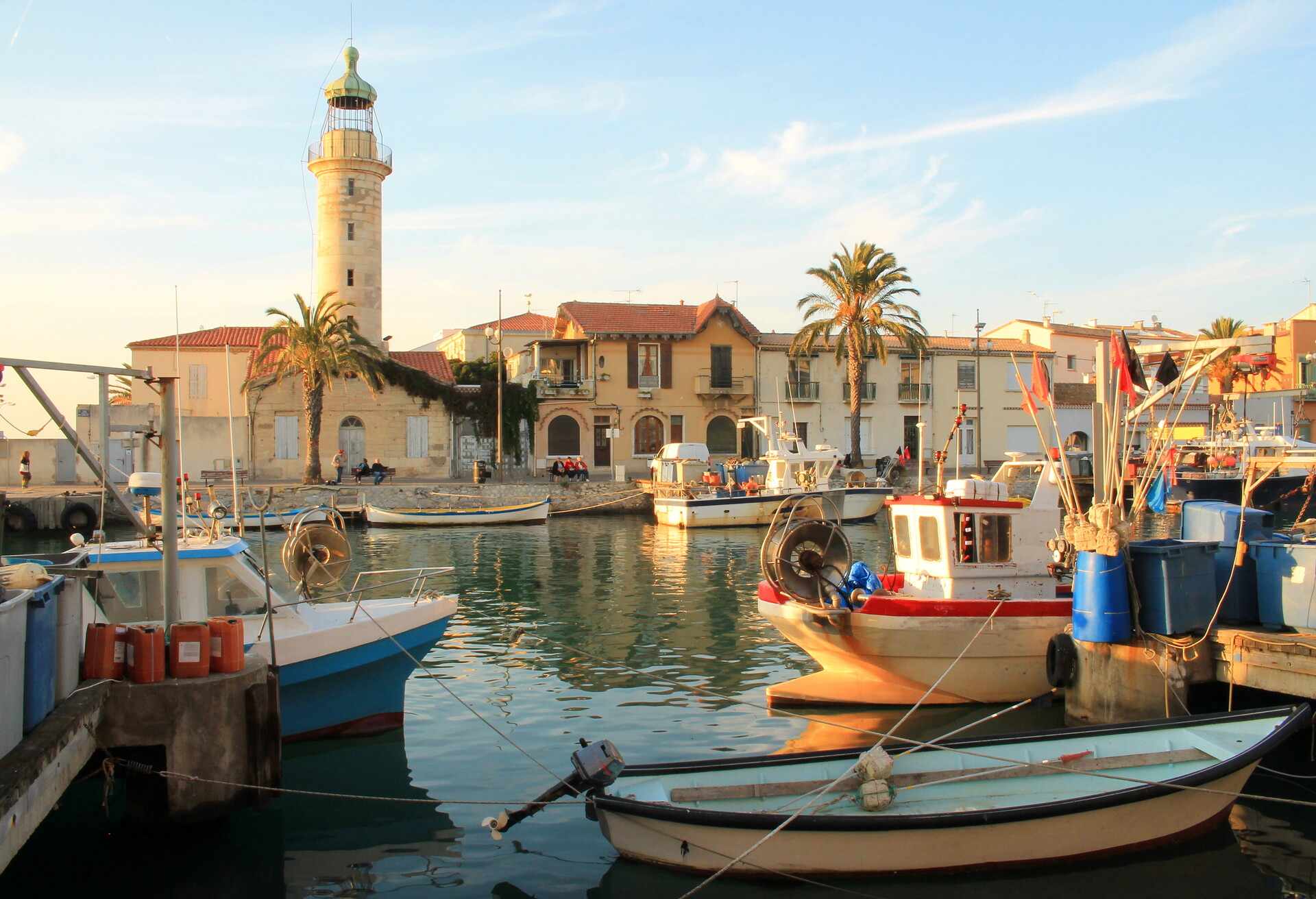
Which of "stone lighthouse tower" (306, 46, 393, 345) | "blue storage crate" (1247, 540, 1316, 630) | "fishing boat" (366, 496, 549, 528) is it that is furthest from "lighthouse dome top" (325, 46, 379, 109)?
"blue storage crate" (1247, 540, 1316, 630)

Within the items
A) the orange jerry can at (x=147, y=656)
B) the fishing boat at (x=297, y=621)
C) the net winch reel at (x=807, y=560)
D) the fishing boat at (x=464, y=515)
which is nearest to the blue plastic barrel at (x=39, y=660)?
the orange jerry can at (x=147, y=656)

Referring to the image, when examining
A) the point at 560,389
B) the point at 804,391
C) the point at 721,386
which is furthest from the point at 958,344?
the point at 560,389

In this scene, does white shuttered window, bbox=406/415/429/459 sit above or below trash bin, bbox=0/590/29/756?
above

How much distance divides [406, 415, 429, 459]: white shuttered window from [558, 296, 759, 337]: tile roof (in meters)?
9.30

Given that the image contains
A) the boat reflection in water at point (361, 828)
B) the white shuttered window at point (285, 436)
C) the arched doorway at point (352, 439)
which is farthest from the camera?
the arched doorway at point (352, 439)

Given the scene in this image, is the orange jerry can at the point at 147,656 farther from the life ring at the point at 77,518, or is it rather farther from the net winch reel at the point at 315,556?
the life ring at the point at 77,518

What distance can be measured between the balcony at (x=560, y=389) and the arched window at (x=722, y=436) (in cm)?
669

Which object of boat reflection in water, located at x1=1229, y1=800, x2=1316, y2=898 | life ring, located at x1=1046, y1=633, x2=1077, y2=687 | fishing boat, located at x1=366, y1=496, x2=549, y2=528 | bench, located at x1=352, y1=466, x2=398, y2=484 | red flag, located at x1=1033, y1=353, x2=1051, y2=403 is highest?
red flag, located at x1=1033, y1=353, x2=1051, y2=403

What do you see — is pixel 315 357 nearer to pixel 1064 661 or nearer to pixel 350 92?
pixel 350 92

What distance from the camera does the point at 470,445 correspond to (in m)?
52.5

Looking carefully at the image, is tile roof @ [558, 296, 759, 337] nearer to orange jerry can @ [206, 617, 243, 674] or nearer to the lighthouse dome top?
the lighthouse dome top

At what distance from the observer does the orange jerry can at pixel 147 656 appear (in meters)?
9.21

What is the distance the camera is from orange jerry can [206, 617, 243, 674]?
31.2 ft

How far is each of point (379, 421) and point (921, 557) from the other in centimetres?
3924
